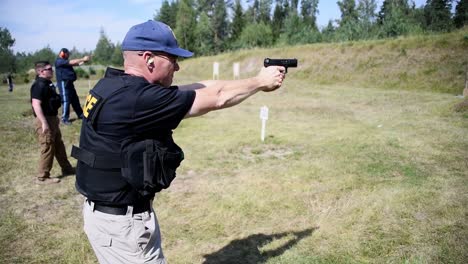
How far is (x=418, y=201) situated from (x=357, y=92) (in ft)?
43.0

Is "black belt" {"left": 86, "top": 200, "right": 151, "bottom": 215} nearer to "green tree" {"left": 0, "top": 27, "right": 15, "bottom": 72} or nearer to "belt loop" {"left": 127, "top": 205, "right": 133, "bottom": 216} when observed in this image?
"belt loop" {"left": 127, "top": 205, "right": 133, "bottom": 216}

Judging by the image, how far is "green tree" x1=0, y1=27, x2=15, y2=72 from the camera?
1856 inches

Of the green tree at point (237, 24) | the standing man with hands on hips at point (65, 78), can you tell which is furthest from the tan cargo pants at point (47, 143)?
the green tree at point (237, 24)

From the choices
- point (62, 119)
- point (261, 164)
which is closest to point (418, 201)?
point (261, 164)

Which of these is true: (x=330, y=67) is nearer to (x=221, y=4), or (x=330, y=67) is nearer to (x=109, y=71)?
(x=109, y=71)

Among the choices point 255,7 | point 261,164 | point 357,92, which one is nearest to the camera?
point 261,164

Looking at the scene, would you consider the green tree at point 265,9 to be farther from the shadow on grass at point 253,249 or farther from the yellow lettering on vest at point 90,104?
the yellow lettering on vest at point 90,104

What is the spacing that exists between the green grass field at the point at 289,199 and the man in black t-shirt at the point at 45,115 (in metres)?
0.37

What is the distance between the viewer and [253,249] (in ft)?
13.1

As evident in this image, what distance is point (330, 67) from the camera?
23.0 metres

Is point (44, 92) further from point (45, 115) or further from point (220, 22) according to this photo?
point (220, 22)

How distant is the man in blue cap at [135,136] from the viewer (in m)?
1.90

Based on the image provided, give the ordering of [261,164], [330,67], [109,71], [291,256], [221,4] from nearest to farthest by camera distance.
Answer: [109,71]
[291,256]
[261,164]
[330,67]
[221,4]

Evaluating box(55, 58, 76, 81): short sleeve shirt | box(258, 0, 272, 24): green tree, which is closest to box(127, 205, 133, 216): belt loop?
box(55, 58, 76, 81): short sleeve shirt
